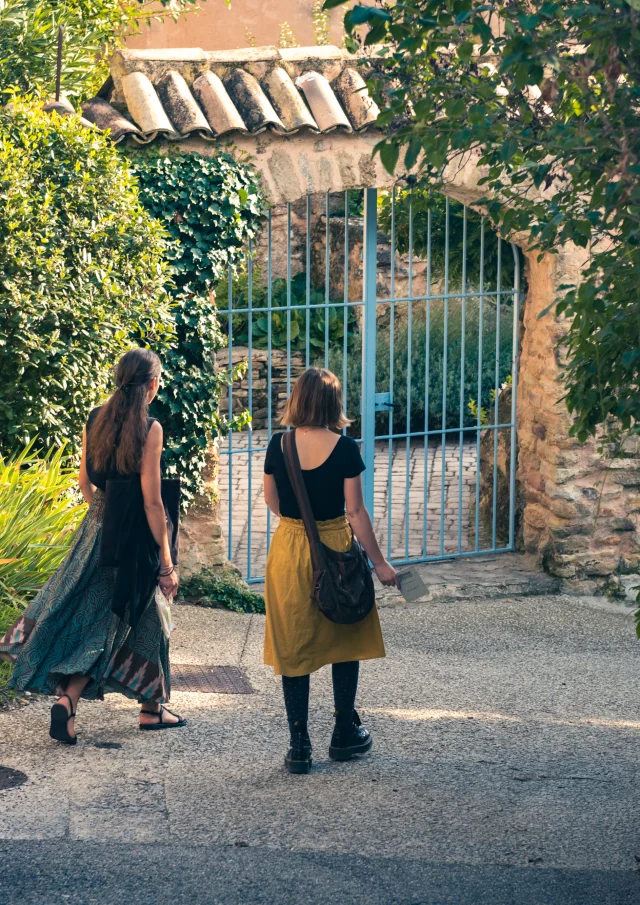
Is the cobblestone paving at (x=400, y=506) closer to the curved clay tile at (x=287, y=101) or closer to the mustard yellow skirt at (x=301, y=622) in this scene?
the curved clay tile at (x=287, y=101)

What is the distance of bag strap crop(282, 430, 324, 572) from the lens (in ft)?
13.4

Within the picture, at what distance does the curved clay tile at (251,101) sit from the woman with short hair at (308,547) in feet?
10.1

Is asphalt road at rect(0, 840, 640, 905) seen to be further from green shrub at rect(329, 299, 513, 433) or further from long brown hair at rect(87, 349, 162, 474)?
green shrub at rect(329, 299, 513, 433)

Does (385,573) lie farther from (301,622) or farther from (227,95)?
(227,95)

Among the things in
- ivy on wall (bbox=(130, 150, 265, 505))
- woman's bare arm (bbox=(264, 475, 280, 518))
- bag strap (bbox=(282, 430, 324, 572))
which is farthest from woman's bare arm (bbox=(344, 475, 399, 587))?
ivy on wall (bbox=(130, 150, 265, 505))

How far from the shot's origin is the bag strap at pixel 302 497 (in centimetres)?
407

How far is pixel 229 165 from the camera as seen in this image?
21.7 feet

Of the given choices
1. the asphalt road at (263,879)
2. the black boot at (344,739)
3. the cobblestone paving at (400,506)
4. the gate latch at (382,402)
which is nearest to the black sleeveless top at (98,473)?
the black boot at (344,739)

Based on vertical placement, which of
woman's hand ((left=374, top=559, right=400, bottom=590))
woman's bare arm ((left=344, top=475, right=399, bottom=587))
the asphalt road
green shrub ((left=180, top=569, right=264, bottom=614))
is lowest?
the asphalt road

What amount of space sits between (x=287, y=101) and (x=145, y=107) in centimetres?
92

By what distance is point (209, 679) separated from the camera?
5422mm

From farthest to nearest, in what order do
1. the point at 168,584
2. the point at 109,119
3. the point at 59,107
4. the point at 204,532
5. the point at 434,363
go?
1. the point at 434,363
2. the point at 204,532
3. the point at 109,119
4. the point at 59,107
5. the point at 168,584

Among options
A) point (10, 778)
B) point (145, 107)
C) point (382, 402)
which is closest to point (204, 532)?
point (382, 402)

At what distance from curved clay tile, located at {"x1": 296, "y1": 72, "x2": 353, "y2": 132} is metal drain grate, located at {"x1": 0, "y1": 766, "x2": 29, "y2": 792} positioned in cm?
437
